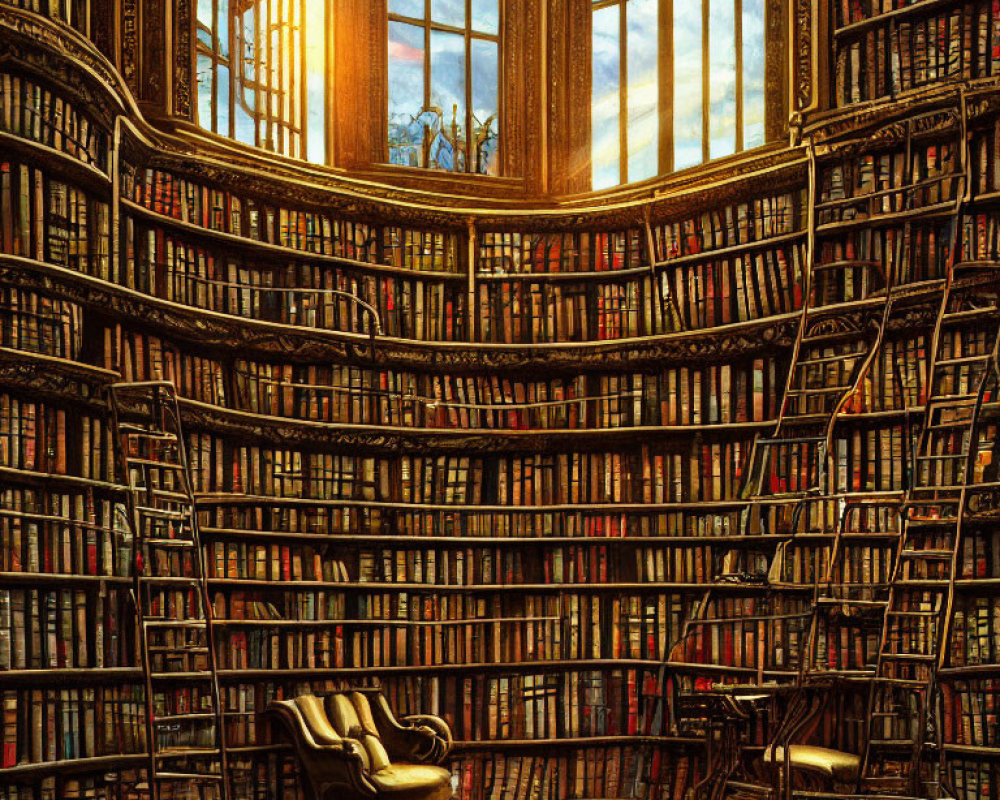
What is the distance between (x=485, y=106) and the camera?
7711 mm

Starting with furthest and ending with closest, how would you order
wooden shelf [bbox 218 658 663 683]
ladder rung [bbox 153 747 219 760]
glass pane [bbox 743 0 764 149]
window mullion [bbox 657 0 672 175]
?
window mullion [bbox 657 0 672 175]
glass pane [bbox 743 0 764 149]
wooden shelf [bbox 218 658 663 683]
ladder rung [bbox 153 747 219 760]

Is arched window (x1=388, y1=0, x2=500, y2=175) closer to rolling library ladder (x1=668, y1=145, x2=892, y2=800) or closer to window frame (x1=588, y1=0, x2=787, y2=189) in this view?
window frame (x1=588, y1=0, x2=787, y2=189)

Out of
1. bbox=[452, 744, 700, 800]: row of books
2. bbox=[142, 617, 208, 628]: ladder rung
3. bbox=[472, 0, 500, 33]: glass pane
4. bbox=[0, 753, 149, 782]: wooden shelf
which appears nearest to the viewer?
bbox=[0, 753, 149, 782]: wooden shelf

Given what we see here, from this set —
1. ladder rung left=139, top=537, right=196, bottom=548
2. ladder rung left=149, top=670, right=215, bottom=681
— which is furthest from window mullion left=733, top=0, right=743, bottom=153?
ladder rung left=149, top=670, right=215, bottom=681

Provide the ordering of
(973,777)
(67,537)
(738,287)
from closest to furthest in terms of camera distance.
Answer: (67,537), (973,777), (738,287)

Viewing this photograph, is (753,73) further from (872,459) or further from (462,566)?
(462,566)

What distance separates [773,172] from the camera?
21.1 feet

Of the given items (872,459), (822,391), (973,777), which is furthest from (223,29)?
(973,777)

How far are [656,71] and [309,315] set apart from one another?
237cm

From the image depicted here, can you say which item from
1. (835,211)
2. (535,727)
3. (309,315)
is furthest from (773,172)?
(535,727)

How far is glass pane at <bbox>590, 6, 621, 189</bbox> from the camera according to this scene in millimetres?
7602

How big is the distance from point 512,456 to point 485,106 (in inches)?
81.1

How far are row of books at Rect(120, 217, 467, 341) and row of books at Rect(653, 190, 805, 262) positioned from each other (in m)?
1.11

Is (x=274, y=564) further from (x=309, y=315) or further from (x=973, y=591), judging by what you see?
(x=973, y=591)
